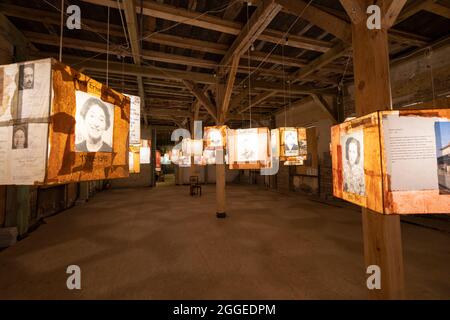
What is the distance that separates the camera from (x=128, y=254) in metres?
3.97

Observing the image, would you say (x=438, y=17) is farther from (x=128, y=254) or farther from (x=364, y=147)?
(x=128, y=254)

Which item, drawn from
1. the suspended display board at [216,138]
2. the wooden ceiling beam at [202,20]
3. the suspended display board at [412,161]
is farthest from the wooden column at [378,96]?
the suspended display board at [216,138]

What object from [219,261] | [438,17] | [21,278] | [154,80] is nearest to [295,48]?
[438,17]

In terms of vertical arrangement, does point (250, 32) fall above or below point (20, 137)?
above

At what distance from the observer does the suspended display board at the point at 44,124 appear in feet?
4.36

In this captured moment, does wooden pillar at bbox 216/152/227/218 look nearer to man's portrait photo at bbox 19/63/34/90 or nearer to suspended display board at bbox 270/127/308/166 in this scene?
suspended display board at bbox 270/127/308/166

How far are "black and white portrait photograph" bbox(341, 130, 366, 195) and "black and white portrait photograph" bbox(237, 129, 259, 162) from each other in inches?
87.4

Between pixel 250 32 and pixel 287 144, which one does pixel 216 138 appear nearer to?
pixel 287 144

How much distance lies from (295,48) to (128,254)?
641cm

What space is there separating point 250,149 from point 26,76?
3.39 m

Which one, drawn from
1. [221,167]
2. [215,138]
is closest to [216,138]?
[215,138]

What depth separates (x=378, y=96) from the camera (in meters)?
1.99

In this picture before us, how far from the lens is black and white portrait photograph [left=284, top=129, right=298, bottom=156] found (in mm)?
5281
